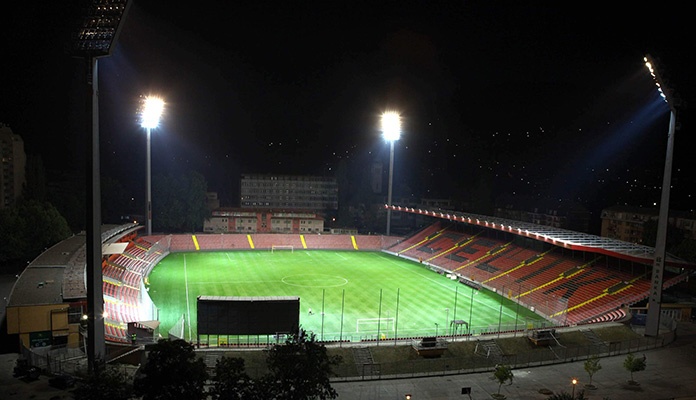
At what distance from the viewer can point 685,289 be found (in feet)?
121

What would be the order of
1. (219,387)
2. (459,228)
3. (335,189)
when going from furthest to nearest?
(335,189) → (459,228) → (219,387)

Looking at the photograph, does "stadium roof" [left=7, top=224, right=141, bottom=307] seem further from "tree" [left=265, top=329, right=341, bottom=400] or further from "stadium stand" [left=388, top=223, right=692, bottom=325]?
"stadium stand" [left=388, top=223, right=692, bottom=325]

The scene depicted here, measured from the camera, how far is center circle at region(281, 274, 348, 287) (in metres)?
43.3

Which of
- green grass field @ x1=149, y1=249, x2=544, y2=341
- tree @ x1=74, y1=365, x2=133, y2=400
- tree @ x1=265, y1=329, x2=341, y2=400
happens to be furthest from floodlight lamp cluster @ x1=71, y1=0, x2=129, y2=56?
green grass field @ x1=149, y1=249, x2=544, y2=341

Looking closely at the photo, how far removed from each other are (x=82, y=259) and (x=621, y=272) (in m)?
41.0

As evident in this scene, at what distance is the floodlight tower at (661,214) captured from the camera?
25.8 metres

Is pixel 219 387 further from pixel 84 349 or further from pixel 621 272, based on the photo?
pixel 621 272

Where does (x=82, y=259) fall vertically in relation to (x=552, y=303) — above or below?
above

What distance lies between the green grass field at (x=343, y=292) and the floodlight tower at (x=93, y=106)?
314 inches

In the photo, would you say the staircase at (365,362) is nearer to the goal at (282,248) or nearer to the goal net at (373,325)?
the goal net at (373,325)

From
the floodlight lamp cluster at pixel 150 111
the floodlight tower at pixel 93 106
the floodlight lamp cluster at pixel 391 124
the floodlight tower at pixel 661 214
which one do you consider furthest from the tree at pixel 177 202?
the floodlight tower at pixel 661 214

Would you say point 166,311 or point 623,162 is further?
point 623,162

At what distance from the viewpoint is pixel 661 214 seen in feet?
85.7

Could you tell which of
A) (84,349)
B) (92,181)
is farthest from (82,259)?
(92,181)
